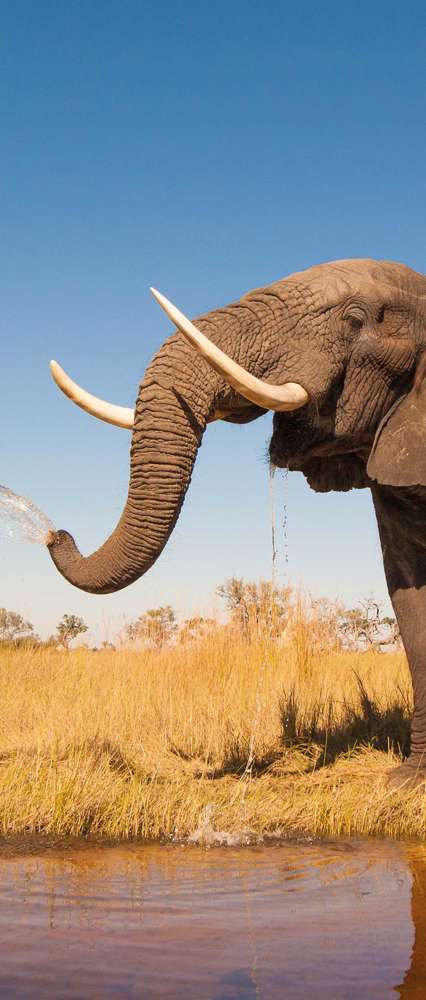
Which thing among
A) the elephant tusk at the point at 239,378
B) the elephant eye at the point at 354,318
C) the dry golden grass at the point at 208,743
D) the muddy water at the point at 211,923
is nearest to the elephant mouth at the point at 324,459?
the elephant tusk at the point at 239,378

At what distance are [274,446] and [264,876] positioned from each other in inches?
89.6

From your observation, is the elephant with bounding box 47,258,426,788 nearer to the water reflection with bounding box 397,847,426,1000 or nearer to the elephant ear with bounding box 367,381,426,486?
the elephant ear with bounding box 367,381,426,486

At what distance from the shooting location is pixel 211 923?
11.3 feet

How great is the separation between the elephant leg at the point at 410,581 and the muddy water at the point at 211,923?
179cm

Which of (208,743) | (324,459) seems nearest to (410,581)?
(324,459)

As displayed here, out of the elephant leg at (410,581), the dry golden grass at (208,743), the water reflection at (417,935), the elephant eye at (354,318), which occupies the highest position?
the elephant eye at (354,318)

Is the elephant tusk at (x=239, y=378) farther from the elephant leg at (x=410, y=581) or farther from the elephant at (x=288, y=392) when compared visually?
the elephant leg at (x=410, y=581)

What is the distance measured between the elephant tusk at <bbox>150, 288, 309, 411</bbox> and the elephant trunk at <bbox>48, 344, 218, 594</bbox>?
18 centimetres

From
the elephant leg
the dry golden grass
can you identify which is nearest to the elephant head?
the elephant leg

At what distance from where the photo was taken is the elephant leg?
21.2 ft

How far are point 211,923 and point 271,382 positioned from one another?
9.09 ft

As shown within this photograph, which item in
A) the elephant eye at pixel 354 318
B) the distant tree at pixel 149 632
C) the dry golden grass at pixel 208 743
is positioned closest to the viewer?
the dry golden grass at pixel 208 743

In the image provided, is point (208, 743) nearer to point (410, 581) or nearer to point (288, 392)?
point (410, 581)

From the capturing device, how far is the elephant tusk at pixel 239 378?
488 centimetres
